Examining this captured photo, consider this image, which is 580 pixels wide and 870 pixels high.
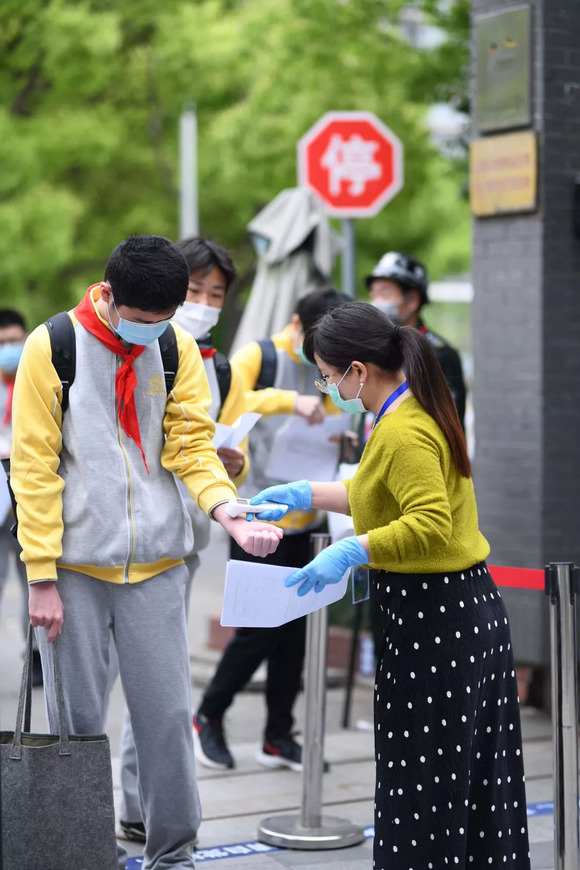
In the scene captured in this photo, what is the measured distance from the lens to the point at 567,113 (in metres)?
6.65

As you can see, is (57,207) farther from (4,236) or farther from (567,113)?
(567,113)

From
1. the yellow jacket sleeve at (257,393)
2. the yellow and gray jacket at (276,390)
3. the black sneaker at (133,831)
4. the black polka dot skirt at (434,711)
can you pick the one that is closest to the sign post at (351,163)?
the yellow and gray jacket at (276,390)

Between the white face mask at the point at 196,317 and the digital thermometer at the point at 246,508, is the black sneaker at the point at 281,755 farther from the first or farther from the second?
the digital thermometer at the point at 246,508

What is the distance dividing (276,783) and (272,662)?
21.0 inches

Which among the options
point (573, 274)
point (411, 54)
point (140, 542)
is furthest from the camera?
point (411, 54)

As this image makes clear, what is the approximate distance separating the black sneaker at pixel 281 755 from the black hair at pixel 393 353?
2.69 meters

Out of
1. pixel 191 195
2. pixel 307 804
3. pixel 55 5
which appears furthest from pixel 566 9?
pixel 191 195

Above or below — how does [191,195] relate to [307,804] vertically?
above

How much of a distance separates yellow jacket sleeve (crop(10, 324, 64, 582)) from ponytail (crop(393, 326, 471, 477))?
98cm

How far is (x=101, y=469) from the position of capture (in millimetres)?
3818

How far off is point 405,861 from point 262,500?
3.53 feet

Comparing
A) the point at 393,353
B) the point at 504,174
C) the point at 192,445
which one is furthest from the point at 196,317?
the point at 504,174

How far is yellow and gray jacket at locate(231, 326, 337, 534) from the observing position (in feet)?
18.9

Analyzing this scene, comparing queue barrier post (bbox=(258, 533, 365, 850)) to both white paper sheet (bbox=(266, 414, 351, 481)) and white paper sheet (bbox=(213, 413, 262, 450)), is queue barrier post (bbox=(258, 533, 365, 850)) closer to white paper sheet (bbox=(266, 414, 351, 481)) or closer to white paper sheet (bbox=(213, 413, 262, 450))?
white paper sheet (bbox=(213, 413, 262, 450))
